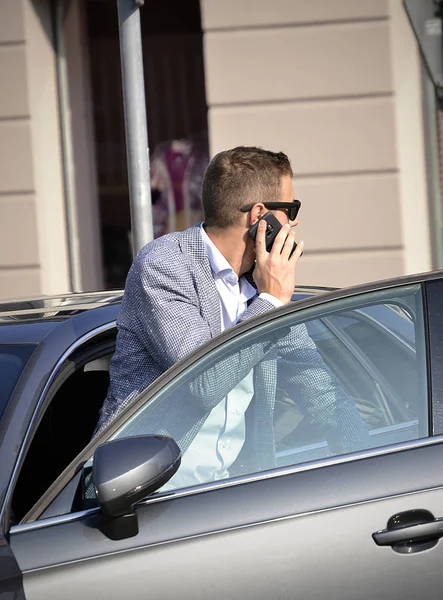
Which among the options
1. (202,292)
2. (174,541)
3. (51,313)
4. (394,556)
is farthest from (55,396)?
(394,556)

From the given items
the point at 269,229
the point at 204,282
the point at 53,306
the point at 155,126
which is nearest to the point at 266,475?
the point at 204,282

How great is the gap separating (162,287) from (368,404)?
2.38 feet

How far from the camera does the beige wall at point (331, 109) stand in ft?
22.3

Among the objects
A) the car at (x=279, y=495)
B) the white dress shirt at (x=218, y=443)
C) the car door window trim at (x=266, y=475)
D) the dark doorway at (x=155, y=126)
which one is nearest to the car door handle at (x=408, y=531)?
the car at (x=279, y=495)

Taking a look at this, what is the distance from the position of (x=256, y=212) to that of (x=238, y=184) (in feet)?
0.31

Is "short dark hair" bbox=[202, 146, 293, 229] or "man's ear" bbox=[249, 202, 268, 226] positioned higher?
"short dark hair" bbox=[202, 146, 293, 229]

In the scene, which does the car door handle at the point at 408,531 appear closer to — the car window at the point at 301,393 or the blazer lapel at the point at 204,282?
the car window at the point at 301,393

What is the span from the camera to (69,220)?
24.7 feet

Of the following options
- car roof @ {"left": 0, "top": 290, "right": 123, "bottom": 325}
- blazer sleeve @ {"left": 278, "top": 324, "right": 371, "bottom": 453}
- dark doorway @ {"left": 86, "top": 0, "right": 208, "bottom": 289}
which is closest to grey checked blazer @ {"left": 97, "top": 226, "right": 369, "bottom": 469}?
blazer sleeve @ {"left": 278, "top": 324, "right": 371, "bottom": 453}

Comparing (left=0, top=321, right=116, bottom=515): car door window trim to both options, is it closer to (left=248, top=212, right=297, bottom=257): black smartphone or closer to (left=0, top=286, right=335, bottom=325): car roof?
(left=0, top=286, right=335, bottom=325): car roof

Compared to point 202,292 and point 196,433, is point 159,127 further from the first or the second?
point 196,433

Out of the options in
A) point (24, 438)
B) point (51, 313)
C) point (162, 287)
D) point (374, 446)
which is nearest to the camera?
point (374, 446)

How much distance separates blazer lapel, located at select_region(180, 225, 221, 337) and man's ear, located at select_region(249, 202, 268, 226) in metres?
0.16

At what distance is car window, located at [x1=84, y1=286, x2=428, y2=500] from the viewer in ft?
6.64
